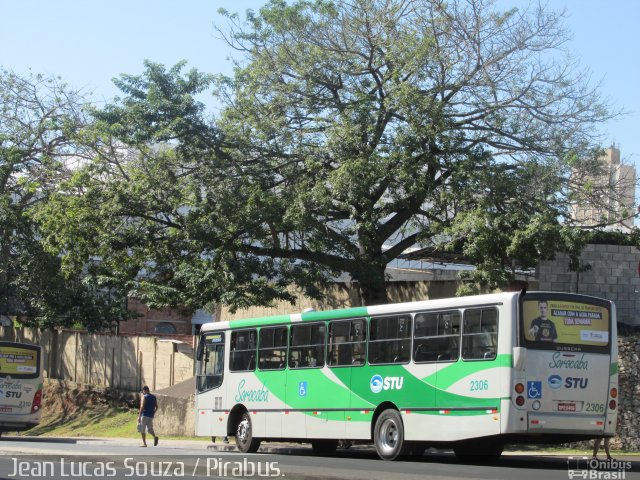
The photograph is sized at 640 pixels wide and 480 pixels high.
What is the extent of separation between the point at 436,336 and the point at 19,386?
15850mm

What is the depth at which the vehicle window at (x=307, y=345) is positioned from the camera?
67.9ft

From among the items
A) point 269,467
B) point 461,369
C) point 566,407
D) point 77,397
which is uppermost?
point 461,369

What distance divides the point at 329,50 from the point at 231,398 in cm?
960

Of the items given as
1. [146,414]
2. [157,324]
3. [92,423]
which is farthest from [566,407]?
[157,324]

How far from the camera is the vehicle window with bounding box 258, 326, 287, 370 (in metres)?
21.8

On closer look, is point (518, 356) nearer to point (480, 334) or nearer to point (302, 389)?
point (480, 334)

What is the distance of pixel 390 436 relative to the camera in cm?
1873

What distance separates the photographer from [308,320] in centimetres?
2102

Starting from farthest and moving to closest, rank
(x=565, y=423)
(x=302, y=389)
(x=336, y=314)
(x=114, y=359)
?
(x=114, y=359)
(x=302, y=389)
(x=336, y=314)
(x=565, y=423)

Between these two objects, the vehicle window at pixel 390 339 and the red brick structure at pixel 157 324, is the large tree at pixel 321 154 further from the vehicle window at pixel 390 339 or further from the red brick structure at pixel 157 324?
the red brick structure at pixel 157 324

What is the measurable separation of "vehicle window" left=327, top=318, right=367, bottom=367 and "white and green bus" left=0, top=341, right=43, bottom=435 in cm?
1255

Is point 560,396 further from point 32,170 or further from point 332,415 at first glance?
point 32,170

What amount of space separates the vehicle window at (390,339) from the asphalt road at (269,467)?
206 cm

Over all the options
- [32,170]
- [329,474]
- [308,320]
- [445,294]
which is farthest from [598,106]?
[32,170]
